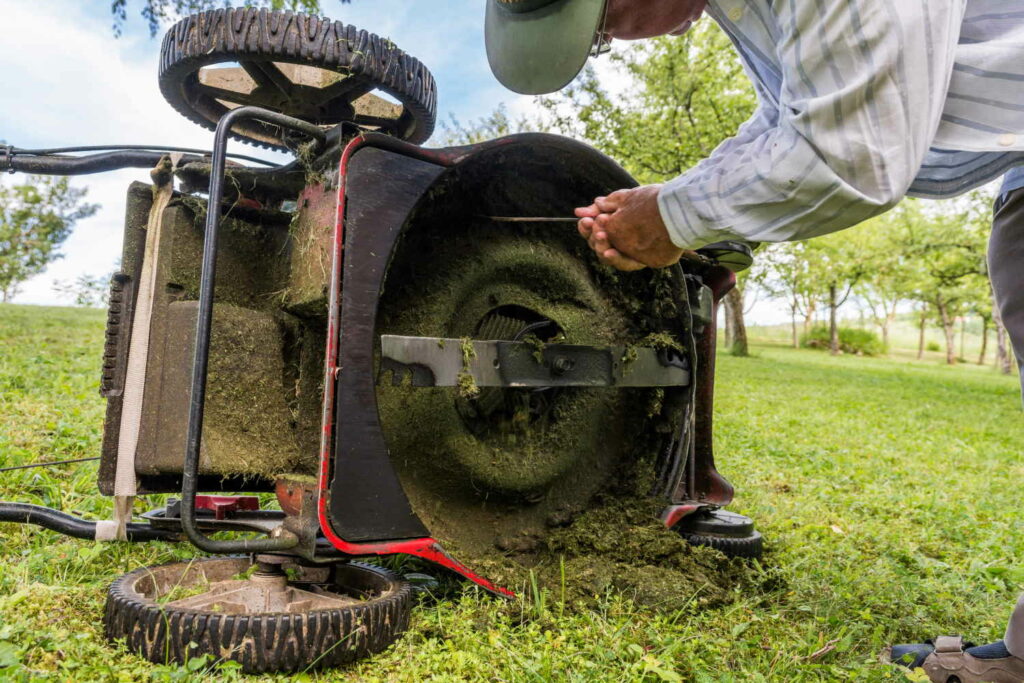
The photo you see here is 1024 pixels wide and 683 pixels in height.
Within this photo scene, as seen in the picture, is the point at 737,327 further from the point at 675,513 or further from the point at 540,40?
the point at 540,40

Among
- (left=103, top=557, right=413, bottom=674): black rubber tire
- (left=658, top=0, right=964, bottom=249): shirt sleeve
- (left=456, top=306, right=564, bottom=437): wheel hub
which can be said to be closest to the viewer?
(left=658, top=0, right=964, bottom=249): shirt sleeve

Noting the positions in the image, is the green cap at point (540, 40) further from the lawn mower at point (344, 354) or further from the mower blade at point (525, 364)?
the mower blade at point (525, 364)

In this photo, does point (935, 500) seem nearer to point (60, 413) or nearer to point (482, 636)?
point (482, 636)

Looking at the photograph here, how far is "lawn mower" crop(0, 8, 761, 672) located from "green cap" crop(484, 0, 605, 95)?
0.70ft

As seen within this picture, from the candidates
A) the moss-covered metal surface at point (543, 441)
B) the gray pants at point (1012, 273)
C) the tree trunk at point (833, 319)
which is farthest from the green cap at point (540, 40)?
the tree trunk at point (833, 319)

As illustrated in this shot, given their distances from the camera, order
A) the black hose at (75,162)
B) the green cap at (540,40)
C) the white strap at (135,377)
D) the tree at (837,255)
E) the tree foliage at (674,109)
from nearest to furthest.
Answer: the green cap at (540,40) < the white strap at (135,377) < the black hose at (75,162) < the tree foliage at (674,109) < the tree at (837,255)

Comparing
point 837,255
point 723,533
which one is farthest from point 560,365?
point 837,255

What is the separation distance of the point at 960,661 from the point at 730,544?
900 mm

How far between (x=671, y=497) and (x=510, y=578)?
87cm

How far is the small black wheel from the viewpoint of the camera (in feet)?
9.13

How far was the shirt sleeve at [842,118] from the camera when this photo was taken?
4.38 feet

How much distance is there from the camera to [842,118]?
1.38m

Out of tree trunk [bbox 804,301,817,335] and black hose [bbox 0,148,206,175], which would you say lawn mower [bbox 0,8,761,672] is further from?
tree trunk [bbox 804,301,817,335]

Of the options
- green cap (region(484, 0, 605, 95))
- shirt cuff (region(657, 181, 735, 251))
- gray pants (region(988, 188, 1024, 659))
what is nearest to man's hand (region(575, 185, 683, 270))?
Result: shirt cuff (region(657, 181, 735, 251))
